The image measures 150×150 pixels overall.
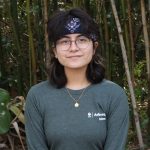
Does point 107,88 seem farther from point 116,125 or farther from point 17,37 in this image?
point 17,37

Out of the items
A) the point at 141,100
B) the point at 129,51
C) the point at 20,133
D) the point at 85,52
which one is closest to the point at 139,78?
the point at 141,100

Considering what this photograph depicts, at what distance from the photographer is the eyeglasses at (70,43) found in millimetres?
1554

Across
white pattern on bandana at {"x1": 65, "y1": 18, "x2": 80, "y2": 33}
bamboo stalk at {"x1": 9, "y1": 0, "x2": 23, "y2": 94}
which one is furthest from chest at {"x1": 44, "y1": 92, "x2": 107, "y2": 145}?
bamboo stalk at {"x1": 9, "y1": 0, "x2": 23, "y2": 94}

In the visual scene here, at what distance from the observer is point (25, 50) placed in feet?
10.2

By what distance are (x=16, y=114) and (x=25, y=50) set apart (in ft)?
1.84

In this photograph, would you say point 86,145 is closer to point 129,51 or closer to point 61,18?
point 61,18

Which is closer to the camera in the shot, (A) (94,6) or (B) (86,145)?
(B) (86,145)

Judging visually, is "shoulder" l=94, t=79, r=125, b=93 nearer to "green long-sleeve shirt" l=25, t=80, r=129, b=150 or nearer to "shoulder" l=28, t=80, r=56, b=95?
"green long-sleeve shirt" l=25, t=80, r=129, b=150

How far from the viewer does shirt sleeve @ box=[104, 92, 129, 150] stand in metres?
1.57

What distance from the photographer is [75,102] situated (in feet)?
5.12

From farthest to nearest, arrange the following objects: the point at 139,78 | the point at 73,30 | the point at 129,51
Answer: the point at 139,78 → the point at 129,51 → the point at 73,30

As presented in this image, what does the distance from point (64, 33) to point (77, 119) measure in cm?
28

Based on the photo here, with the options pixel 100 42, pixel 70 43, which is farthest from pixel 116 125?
pixel 100 42

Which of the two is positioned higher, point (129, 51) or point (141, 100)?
point (129, 51)
